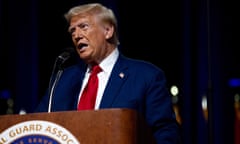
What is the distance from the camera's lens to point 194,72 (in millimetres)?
4207

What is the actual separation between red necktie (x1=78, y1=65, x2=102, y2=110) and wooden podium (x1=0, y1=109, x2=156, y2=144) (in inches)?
24.8

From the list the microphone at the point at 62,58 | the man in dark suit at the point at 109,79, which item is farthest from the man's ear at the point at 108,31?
the microphone at the point at 62,58

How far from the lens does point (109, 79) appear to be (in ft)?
7.21

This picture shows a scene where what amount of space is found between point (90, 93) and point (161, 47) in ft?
7.18

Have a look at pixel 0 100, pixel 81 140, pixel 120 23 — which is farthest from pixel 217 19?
pixel 81 140

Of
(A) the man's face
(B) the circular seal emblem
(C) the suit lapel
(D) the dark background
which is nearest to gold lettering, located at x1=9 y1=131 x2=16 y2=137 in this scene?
(B) the circular seal emblem

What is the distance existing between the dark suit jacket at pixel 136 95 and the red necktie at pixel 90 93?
5 cm

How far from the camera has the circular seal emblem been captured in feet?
4.90

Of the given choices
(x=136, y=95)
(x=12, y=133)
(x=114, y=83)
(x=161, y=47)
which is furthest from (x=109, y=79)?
(x=161, y=47)

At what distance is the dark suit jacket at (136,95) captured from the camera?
2018mm

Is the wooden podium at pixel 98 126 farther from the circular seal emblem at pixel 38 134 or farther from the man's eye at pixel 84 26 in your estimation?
the man's eye at pixel 84 26

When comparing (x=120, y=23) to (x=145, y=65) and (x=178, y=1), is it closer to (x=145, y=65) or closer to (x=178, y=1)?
(x=178, y=1)

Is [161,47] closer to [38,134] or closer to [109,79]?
[109,79]

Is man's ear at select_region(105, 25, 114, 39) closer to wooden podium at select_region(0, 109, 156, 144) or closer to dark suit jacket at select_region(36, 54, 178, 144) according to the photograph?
dark suit jacket at select_region(36, 54, 178, 144)
